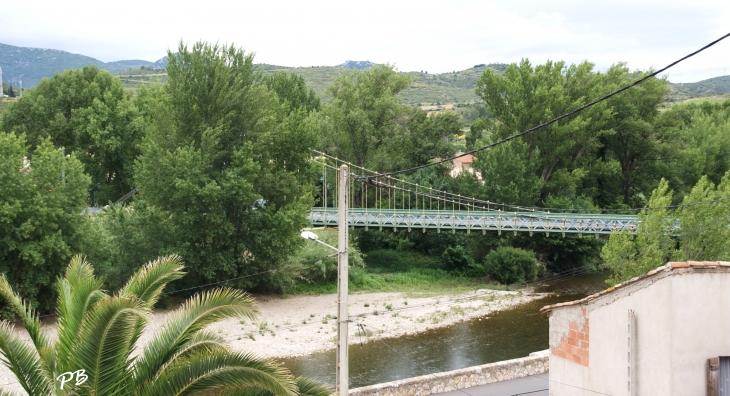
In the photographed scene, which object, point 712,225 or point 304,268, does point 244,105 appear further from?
point 712,225

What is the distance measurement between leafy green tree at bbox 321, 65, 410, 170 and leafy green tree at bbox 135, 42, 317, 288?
9424 millimetres

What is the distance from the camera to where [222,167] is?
2031cm

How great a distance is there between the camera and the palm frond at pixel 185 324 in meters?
5.11

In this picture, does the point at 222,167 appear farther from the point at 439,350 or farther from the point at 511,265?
the point at 511,265

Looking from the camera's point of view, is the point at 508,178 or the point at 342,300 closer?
the point at 342,300

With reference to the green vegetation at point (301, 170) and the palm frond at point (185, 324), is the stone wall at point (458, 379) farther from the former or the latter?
the green vegetation at point (301, 170)

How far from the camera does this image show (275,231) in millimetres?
19859

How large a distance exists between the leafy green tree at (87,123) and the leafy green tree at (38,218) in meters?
9.26

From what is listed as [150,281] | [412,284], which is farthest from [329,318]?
[150,281]

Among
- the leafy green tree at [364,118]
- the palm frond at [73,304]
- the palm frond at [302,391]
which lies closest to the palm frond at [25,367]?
the palm frond at [73,304]

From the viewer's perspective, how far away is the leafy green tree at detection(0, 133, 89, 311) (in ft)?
53.4

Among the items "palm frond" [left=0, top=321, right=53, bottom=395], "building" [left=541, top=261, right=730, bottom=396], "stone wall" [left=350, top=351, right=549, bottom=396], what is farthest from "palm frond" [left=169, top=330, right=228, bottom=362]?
"stone wall" [left=350, top=351, right=549, bottom=396]

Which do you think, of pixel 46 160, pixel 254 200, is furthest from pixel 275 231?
pixel 46 160

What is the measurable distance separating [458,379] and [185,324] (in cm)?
506
